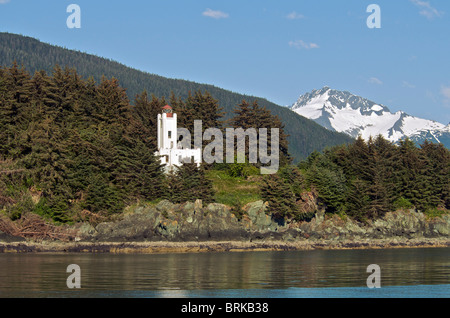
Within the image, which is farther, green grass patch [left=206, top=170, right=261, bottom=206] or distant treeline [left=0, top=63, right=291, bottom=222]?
green grass patch [left=206, top=170, right=261, bottom=206]

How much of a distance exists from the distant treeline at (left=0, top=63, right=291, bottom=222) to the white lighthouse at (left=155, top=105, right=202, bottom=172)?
125cm

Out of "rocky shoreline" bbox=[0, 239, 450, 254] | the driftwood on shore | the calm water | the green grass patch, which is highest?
the green grass patch

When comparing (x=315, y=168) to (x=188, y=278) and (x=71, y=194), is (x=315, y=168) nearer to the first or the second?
(x=71, y=194)

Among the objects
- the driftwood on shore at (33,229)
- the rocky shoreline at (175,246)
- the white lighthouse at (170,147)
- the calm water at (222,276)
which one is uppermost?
the white lighthouse at (170,147)

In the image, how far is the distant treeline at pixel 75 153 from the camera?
63.6 m

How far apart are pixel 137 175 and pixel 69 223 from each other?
9.44 m

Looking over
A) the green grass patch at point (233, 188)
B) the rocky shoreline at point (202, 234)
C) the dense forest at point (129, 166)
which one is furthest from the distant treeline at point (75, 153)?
the green grass patch at point (233, 188)

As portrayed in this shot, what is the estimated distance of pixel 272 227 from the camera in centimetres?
6700

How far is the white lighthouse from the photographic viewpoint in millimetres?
72812

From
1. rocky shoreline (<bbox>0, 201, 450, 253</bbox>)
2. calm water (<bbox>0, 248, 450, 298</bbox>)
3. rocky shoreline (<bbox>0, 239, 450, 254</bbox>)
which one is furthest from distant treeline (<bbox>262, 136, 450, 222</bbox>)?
calm water (<bbox>0, 248, 450, 298</bbox>)

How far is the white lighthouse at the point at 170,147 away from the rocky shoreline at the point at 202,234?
9.37 meters

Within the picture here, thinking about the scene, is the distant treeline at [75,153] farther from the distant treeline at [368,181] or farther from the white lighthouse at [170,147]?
the distant treeline at [368,181]

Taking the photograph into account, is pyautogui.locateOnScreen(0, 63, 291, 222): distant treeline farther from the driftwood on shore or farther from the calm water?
the calm water
